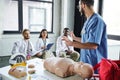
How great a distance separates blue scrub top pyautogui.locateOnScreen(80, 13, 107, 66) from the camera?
3.70 feet

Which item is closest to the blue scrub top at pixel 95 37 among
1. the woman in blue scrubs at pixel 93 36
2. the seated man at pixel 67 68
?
the woman in blue scrubs at pixel 93 36

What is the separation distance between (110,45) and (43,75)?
267cm

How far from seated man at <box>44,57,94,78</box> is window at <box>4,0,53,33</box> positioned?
299 centimetres

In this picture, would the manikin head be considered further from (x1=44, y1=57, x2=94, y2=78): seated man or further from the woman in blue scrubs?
the woman in blue scrubs

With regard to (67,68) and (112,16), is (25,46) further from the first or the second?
(67,68)

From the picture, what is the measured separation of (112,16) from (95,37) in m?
2.54

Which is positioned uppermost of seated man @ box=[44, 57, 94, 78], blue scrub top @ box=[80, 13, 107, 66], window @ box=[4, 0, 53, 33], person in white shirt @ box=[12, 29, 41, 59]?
window @ box=[4, 0, 53, 33]

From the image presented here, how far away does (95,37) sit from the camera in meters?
1.11

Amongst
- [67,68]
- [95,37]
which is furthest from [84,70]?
[95,37]

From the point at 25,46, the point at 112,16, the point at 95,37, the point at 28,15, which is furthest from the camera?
the point at 28,15

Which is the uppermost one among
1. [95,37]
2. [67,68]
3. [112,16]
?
[112,16]

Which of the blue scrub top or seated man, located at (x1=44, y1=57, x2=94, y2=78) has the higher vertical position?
the blue scrub top

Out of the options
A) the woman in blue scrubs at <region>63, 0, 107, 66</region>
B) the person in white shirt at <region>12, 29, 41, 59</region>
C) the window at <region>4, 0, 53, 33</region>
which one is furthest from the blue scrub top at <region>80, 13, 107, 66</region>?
the window at <region>4, 0, 53, 33</region>

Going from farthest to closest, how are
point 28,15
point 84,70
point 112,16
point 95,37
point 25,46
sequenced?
point 28,15, point 112,16, point 25,46, point 95,37, point 84,70
